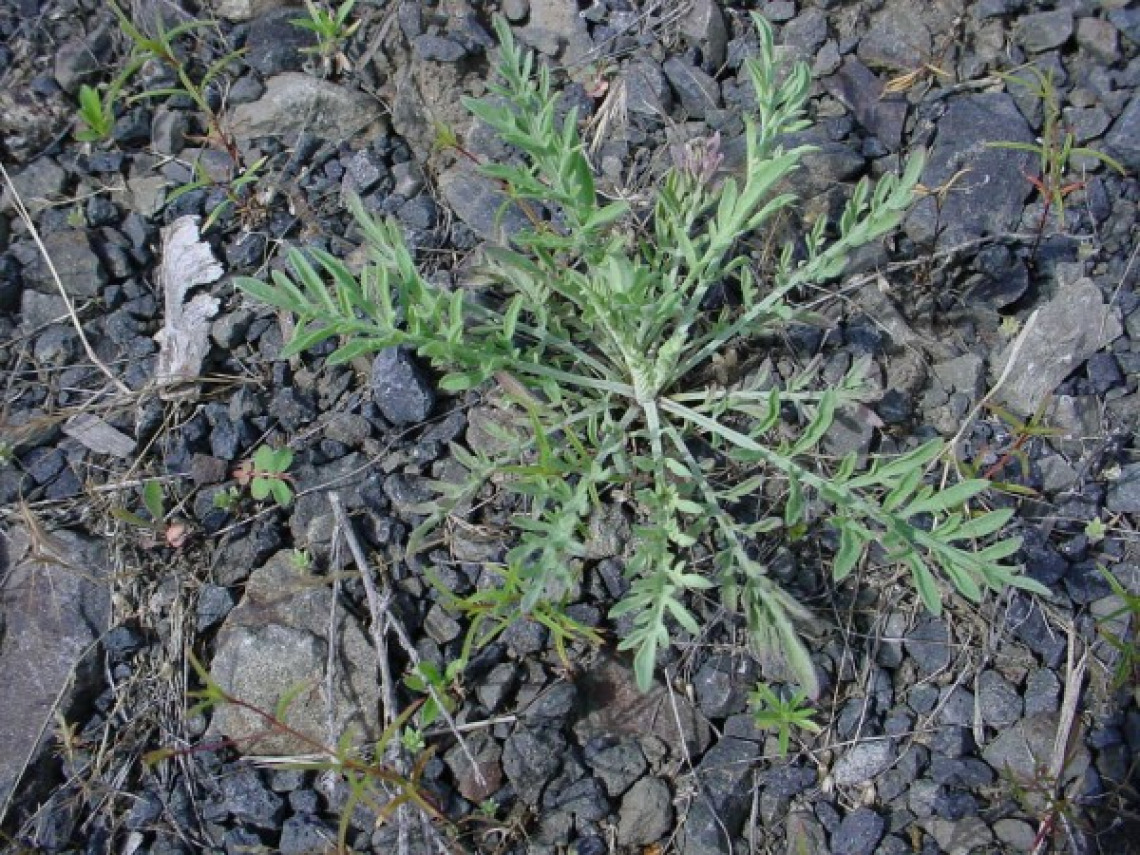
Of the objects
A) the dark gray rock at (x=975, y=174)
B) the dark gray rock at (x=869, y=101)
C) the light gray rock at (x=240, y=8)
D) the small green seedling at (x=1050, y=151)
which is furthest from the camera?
the light gray rock at (x=240, y=8)

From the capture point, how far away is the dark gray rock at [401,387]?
2.73m

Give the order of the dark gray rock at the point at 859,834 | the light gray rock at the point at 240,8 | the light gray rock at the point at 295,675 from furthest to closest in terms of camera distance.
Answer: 1. the light gray rock at the point at 240,8
2. the light gray rock at the point at 295,675
3. the dark gray rock at the point at 859,834

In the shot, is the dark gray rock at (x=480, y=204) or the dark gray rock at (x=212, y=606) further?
the dark gray rock at (x=480, y=204)

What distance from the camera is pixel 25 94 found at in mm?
3209

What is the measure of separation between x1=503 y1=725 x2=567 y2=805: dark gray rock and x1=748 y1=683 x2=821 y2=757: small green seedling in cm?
46

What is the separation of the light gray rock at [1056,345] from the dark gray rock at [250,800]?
205 centimetres

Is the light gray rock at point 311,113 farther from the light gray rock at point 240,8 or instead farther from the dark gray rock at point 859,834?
the dark gray rock at point 859,834

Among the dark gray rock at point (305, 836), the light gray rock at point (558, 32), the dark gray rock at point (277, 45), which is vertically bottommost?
the dark gray rock at point (305, 836)

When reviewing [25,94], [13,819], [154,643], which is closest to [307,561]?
[154,643]

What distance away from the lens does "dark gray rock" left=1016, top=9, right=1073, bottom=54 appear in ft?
10.3

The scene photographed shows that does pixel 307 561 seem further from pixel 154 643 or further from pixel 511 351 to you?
pixel 511 351

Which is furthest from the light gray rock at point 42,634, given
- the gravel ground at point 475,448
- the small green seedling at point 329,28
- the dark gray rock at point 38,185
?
the small green seedling at point 329,28

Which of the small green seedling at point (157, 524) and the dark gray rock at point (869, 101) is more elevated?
the dark gray rock at point (869, 101)

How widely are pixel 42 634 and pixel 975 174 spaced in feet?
8.97
